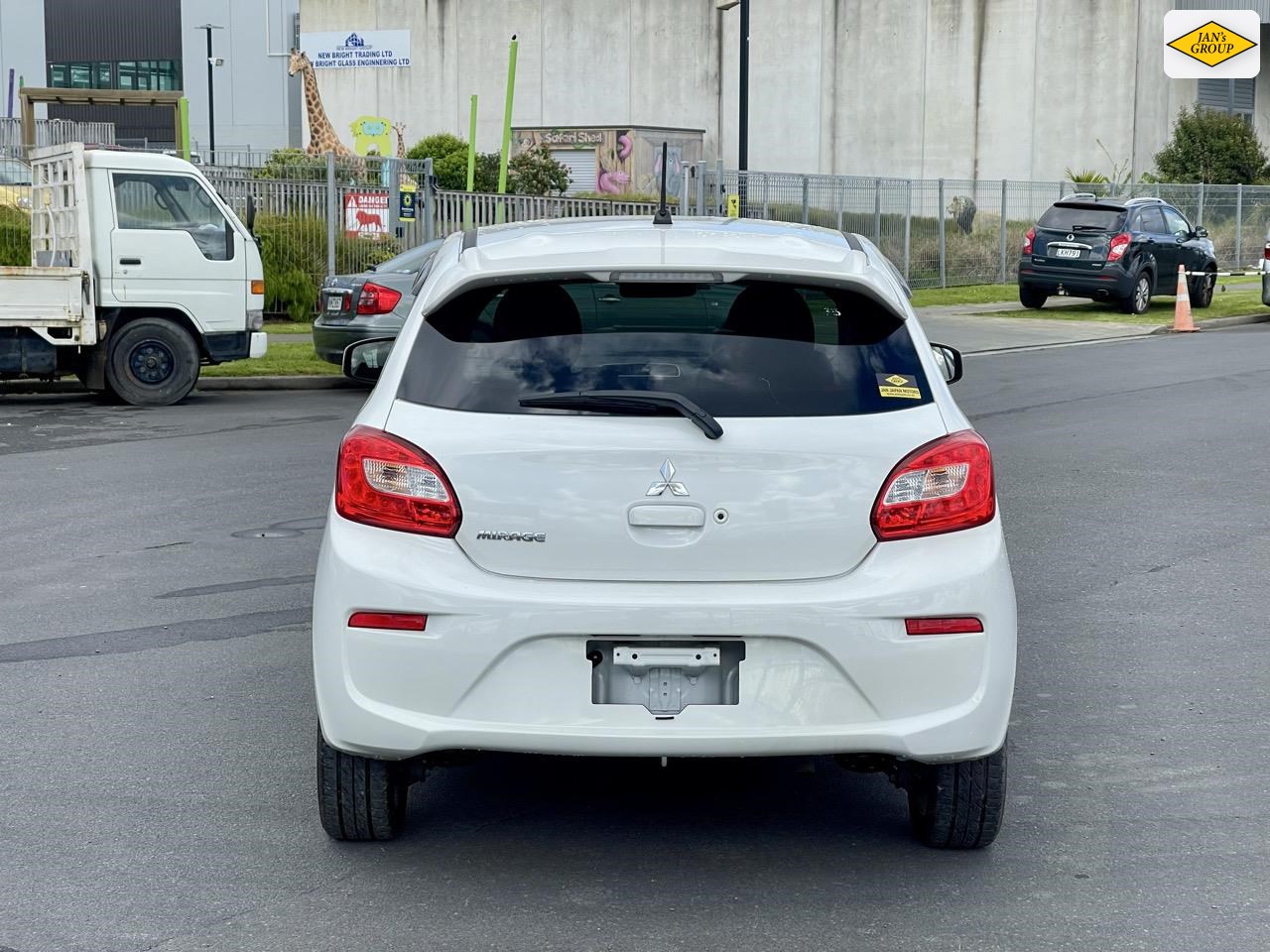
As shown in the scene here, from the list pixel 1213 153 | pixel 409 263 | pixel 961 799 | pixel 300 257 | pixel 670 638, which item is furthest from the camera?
pixel 1213 153

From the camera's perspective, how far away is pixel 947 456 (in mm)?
4371

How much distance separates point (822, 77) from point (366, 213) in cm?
3569

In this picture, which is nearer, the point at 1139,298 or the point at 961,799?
the point at 961,799

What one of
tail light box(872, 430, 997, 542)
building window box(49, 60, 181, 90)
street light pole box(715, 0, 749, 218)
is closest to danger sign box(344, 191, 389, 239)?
street light pole box(715, 0, 749, 218)

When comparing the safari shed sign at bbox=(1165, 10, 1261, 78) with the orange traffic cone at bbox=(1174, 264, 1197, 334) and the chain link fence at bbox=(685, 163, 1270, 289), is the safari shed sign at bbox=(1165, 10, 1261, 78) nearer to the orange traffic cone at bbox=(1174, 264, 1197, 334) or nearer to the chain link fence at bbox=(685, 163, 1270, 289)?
the chain link fence at bbox=(685, 163, 1270, 289)

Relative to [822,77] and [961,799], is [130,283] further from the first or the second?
[822,77]

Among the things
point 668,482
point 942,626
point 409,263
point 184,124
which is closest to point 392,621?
point 668,482

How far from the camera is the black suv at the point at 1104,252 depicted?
2666 cm

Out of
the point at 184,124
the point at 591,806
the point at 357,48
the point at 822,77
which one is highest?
the point at 357,48

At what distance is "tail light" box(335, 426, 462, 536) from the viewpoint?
4.30m

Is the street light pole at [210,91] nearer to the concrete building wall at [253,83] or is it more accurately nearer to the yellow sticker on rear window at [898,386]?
the concrete building wall at [253,83]

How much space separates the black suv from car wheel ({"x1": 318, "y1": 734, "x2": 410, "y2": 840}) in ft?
77.1

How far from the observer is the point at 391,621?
4.28 meters

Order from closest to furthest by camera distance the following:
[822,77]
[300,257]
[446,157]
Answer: [300,257]
[446,157]
[822,77]
